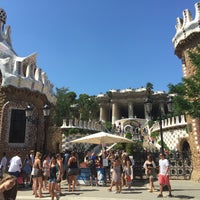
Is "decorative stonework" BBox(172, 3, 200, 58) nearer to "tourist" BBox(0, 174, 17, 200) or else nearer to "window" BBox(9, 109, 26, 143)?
"window" BBox(9, 109, 26, 143)

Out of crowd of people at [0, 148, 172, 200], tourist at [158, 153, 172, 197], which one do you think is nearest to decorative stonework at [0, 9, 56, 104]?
crowd of people at [0, 148, 172, 200]

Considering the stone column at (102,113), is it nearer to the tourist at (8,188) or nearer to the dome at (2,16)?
the dome at (2,16)

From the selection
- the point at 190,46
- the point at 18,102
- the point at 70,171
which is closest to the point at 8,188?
the point at 70,171

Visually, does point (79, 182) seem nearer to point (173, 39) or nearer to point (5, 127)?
point (5, 127)

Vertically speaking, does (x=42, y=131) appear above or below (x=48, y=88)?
below

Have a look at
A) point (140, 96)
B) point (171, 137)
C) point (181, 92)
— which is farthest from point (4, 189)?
point (140, 96)

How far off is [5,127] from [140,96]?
4700cm

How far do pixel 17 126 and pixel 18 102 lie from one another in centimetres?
163

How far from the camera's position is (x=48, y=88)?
18.5m

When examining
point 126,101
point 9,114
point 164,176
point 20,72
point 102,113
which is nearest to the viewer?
point 164,176

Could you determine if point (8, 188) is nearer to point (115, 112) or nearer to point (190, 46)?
point (190, 46)

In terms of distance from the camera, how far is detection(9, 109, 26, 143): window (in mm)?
15465

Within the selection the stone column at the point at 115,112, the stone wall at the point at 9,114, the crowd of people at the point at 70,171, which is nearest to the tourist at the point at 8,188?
the crowd of people at the point at 70,171

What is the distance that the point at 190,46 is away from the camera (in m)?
14.1
